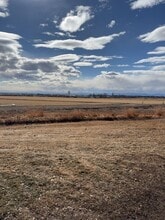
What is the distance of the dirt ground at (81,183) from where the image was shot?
6.65m

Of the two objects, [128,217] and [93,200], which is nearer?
[128,217]

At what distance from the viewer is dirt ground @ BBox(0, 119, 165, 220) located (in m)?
6.65

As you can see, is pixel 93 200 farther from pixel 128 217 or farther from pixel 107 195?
pixel 128 217

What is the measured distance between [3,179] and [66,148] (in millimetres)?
4701

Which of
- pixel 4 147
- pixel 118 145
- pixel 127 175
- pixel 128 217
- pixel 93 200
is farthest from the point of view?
pixel 118 145

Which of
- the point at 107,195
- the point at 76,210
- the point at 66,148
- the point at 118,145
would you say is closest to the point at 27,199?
the point at 76,210

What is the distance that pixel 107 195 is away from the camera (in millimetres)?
7582

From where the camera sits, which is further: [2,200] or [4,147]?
[4,147]

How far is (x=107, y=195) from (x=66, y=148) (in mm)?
4951

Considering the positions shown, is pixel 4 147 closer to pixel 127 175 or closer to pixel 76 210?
pixel 127 175

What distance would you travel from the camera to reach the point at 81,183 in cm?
815

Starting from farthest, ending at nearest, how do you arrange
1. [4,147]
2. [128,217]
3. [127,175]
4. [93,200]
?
[4,147], [127,175], [93,200], [128,217]

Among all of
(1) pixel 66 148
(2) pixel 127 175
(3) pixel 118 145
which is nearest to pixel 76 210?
(2) pixel 127 175

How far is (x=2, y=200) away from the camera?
22.1 ft
